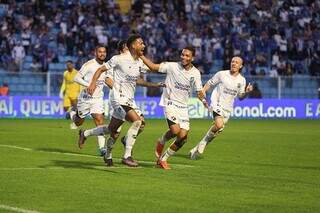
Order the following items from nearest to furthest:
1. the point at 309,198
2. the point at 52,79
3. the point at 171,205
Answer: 1. the point at 171,205
2. the point at 309,198
3. the point at 52,79

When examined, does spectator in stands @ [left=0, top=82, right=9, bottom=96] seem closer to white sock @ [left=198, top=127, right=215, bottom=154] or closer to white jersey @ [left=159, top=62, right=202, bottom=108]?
white sock @ [left=198, top=127, right=215, bottom=154]

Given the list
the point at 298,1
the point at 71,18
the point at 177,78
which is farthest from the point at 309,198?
the point at 298,1

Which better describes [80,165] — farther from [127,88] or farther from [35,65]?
[35,65]

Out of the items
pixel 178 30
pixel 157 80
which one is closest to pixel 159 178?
pixel 157 80

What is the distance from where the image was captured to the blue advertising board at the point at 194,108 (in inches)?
1524

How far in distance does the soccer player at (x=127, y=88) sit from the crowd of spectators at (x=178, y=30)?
22932 millimetres

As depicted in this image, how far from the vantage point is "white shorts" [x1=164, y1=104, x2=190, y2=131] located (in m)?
17.0

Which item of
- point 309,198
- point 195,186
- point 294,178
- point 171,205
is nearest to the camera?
point 171,205

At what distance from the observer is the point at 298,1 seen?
48.1 metres

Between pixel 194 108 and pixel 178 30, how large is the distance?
4.79 metres

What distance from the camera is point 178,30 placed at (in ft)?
145

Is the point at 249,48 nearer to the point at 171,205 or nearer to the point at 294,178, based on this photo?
the point at 294,178

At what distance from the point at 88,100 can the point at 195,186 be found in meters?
7.11

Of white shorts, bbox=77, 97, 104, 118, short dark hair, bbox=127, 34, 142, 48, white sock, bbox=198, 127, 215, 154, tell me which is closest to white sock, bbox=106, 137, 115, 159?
short dark hair, bbox=127, 34, 142, 48
